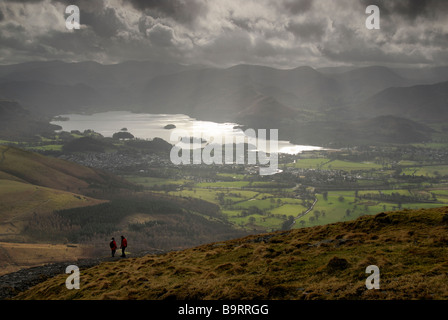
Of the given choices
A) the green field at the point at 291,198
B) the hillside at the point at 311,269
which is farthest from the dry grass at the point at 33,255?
the green field at the point at 291,198

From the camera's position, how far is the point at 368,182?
140m

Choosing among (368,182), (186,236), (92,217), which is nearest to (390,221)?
(186,236)

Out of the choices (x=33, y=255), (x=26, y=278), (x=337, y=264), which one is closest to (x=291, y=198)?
(x=33, y=255)

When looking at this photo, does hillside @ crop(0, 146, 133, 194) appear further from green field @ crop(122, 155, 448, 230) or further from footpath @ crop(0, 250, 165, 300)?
footpath @ crop(0, 250, 165, 300)

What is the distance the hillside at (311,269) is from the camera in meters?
13.0

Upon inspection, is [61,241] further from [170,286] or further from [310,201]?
[310,201]

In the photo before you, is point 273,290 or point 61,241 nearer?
point 273,290

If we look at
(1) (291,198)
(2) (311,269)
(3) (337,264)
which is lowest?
(1) (291,198)

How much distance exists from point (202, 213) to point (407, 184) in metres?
90.4

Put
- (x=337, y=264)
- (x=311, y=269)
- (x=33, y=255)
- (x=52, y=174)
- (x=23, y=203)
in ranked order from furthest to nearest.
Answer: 1. (x=52, y=174)
2. (x=23, y=203)
3. (x=33, y=255)
4. (x=311, y=269)
5. (x=337, y=264)

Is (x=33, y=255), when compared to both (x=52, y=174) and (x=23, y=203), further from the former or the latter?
(x=52, y=174)

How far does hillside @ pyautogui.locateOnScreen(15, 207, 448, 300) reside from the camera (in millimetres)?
12992

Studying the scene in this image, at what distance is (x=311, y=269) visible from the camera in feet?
53.3

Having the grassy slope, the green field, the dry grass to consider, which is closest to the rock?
the dry grass
